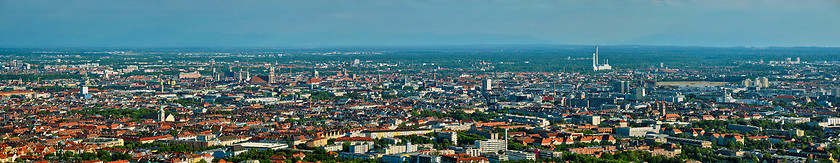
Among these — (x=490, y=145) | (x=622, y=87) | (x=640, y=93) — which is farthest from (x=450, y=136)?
(x=622, y=87)

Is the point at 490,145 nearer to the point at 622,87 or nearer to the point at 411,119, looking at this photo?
the point at 411,119

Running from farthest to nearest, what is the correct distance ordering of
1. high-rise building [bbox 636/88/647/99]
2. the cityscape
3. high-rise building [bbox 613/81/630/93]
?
high-rise building [bbox 613/81/630/93] < high-rise building [bbox 636/88/647/99] < the cityscape

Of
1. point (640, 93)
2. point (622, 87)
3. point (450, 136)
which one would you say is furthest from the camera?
point (622, 87)

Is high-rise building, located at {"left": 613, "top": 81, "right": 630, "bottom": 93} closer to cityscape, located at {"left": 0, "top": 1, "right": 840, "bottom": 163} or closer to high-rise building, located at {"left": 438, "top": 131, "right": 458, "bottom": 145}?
cityscape, located at {"left": 0, "top": 1, "right": 840, "bottom": 163}

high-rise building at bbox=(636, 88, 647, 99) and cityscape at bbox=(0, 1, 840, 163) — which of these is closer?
cityscape at bbox=(0, 1, 840, 163)

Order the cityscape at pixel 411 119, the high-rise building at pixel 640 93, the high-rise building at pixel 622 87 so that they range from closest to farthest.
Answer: the cityscape at pixel 411 119 < the high-rise building at pixel 640 93 < the high-rise building at pixel 622 87

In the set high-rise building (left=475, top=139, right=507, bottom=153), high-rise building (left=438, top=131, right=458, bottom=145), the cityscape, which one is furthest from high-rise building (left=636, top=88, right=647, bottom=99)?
high-rise building (left=475, top=139, right=507, bottom=153)

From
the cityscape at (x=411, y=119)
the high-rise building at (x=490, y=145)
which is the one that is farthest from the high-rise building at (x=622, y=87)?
the high-rise building at (x=490, y=145)

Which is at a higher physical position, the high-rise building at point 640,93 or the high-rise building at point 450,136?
the high-rise building at point 450,136

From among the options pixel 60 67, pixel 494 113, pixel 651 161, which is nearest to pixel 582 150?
pixel 651 161

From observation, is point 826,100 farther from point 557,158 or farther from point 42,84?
point 42,84

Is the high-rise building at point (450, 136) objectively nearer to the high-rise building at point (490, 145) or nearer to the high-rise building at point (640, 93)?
the high-rise building at point (490, 145)
